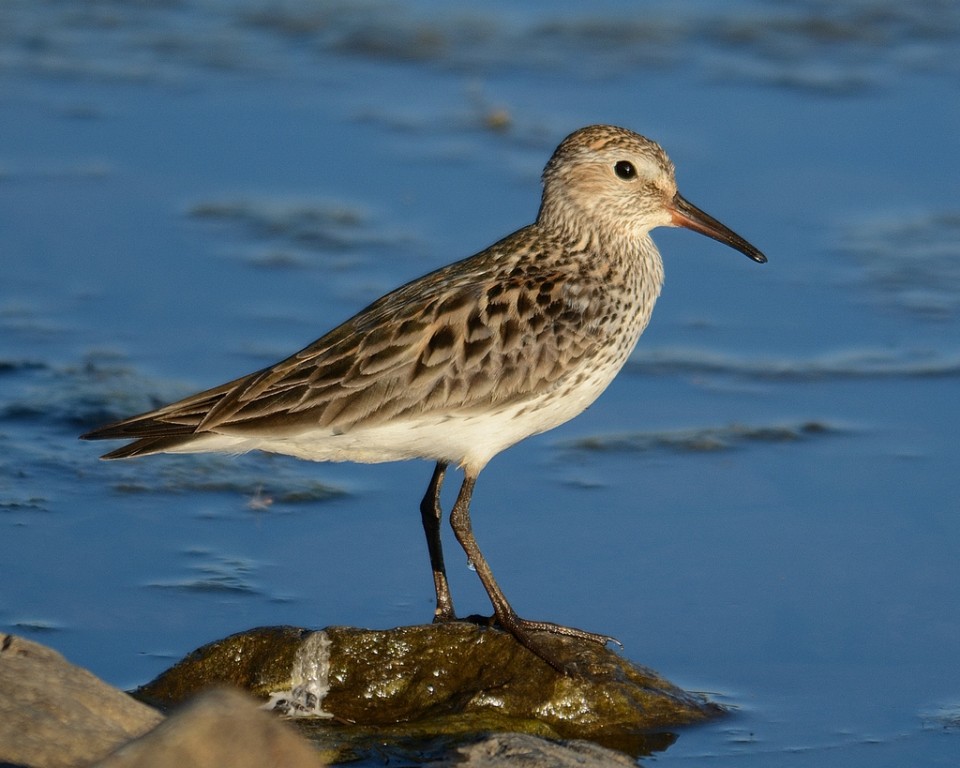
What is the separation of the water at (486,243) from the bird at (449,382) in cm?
81

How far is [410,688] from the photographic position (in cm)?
709

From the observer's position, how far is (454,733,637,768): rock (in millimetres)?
6047

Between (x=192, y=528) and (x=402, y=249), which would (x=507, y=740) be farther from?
(x=402, y=249)

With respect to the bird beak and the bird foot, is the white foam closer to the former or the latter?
the bird foot

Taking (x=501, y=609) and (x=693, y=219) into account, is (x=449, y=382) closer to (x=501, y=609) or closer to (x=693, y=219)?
(x=501, y=609)

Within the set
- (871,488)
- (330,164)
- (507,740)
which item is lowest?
(507,740)

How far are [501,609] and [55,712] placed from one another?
2.27 meters

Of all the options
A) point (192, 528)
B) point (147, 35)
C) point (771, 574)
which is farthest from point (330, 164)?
point (771, 574)

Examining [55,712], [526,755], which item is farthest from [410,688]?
[55,712]

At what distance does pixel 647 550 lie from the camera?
8500 millimetres

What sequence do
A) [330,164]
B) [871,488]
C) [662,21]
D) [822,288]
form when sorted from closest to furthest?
1. [871,488]
2. [822,288]
3. [330,164]
4. [662,21]

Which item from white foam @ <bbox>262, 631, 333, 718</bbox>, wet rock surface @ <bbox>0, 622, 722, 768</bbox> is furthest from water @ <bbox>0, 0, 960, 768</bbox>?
white foam @ <bbox>262, 631, 333, 718</bbox>

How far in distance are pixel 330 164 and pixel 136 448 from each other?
5.87 meters

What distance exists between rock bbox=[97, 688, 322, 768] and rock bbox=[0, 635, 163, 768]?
0.65 metres
